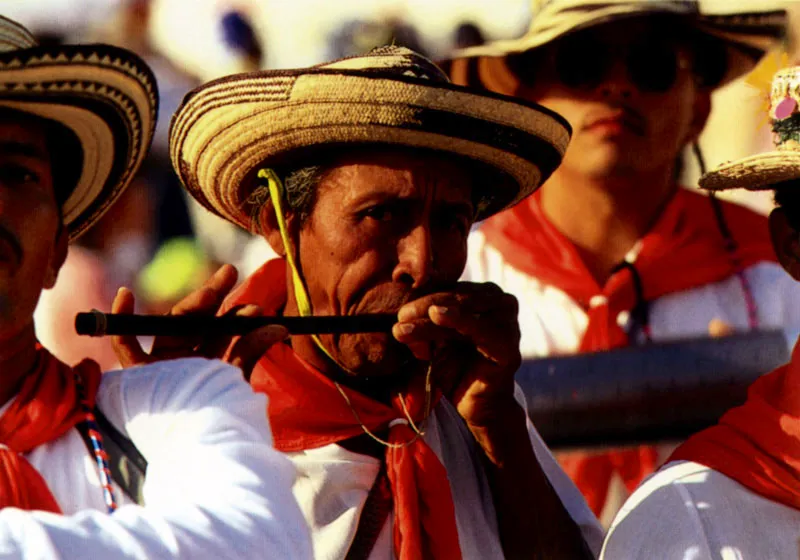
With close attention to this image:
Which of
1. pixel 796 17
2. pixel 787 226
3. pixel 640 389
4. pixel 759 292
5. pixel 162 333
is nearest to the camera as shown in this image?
pixel 162 333

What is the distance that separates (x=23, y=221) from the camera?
10.6 feet

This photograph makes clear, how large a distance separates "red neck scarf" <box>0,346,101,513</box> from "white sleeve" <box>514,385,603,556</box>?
4.20 ft

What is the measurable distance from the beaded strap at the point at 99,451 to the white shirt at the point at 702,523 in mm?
1279

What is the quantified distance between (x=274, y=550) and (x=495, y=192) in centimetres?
157

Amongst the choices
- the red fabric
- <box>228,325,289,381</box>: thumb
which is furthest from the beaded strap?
the red fabric

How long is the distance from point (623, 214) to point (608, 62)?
61 cm

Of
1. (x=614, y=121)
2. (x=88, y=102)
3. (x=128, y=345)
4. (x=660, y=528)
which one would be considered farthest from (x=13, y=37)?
(x=614, y=121)

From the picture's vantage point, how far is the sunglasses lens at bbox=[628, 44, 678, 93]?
21.4ft

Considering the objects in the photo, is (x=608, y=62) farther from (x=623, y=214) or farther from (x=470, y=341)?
(x=470, y=341)

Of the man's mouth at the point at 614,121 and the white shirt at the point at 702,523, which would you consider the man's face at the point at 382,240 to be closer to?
the white shirt at the point at 702,523

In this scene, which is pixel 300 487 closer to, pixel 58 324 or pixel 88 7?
pixel 58 324

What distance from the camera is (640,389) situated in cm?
475

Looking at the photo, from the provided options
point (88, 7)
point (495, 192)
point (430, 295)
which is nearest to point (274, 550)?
point (430, 295)

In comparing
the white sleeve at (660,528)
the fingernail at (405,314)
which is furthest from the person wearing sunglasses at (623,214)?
the fingernail at (405,314)
